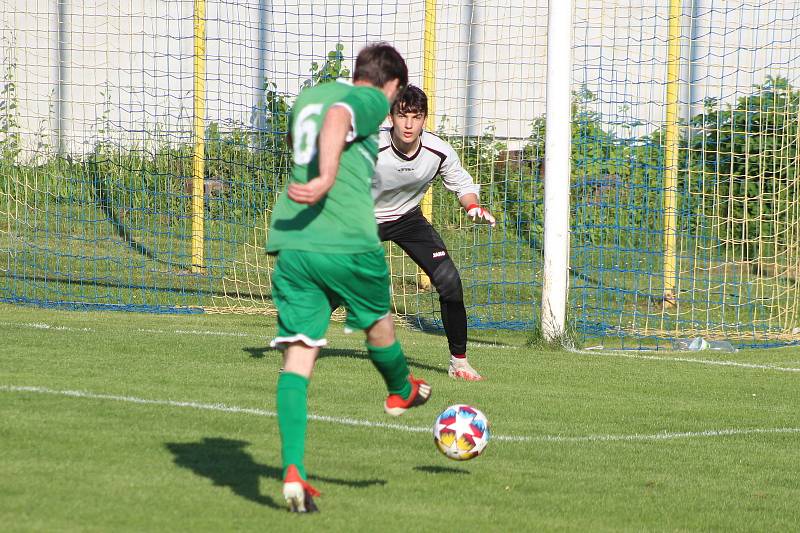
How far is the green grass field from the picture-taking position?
5.37 meters

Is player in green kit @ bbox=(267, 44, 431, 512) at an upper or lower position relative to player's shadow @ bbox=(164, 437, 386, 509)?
upper

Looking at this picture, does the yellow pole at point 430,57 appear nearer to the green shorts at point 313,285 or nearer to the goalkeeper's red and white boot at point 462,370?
the goalkeeper's red and white boot at point 462,370

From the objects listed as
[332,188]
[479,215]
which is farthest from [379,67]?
[479,215]

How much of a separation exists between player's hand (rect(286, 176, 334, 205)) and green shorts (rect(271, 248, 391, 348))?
1.25ft

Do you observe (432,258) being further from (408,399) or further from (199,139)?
(199,139)

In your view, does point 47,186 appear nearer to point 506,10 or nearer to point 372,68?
point 506,10

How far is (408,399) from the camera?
618cm

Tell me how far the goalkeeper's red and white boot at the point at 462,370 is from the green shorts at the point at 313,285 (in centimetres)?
409

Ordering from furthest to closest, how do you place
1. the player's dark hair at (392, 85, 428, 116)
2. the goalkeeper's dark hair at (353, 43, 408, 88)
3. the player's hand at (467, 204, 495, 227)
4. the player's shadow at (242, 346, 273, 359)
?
the player's shadow at (242, 346, 273, 359), the player's dark hair at (392, 85, 428, 116), the player's hand at (467, 204, 495, 227), the goalkeeper's dark hair at (353, 43, 408, 88)

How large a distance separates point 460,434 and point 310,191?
5.76 ft

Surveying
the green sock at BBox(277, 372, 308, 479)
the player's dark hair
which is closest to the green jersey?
the green sock at BBox(277, 372, 308, 479)

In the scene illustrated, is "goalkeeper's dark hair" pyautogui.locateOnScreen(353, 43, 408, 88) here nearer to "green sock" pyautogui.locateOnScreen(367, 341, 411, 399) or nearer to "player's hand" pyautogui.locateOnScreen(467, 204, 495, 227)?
"green sock" pyautogui.locateOnScreen(367, 341, 411, 399)

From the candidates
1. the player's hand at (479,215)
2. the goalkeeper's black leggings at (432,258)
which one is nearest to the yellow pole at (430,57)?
the goalkeeper's black leggings at (432,258)

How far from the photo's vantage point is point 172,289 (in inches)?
598
